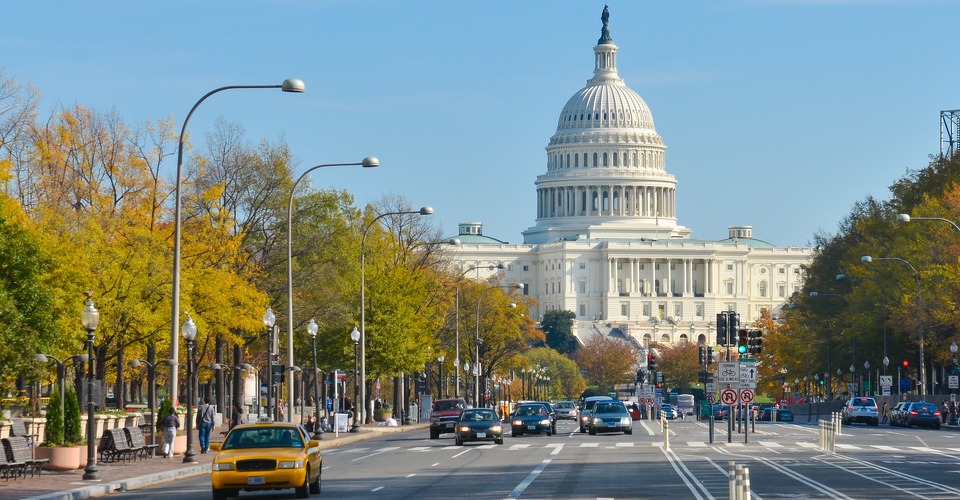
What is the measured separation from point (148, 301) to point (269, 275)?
15.4 metres

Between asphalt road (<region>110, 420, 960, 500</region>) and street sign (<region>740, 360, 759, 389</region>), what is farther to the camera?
street sign (<region>740, 360, 759, 389</region>)

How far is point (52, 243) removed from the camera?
51.8 m

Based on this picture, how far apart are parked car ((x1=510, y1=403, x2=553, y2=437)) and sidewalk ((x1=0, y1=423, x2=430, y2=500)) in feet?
63.5

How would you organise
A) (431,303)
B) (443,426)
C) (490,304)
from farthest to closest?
1. (490,304)
2. (431,303)
3. (443,426)

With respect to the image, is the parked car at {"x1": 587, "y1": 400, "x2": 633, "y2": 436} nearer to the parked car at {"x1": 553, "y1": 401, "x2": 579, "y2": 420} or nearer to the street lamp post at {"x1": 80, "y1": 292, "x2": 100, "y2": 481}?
the street lamp post at {"x1": 80, "y1": 292, "x2": 100, "y2": 481}

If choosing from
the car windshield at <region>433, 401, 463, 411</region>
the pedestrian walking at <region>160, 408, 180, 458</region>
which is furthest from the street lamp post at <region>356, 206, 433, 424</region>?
the pedestrian walking at <region>160, 408, 180, 458</region>

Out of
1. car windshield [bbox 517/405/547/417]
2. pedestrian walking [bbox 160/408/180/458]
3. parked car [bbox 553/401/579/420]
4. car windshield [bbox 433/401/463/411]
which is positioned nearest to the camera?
pedestrian walking [bbox 160/408/180/458]

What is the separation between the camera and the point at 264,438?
29.2 meters

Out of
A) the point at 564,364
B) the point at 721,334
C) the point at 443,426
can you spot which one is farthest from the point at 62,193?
the point at 564,364

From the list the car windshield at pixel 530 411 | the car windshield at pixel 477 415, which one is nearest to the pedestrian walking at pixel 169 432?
the car windshield at pixel 477 415

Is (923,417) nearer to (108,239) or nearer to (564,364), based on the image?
(108,239)

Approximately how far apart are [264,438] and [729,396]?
75.8 ft

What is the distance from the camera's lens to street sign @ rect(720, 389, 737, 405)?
163ft

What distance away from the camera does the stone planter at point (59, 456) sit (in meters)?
36.3
